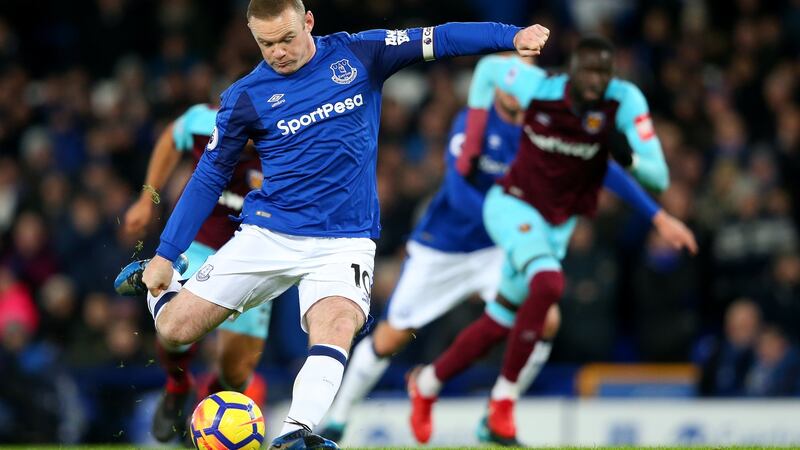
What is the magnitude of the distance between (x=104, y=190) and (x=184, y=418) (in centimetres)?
660

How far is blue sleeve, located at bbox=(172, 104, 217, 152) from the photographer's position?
8.74 metres

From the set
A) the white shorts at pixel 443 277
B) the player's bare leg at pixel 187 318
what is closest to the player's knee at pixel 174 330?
Answer: the player's bare leg at pixel 187 318

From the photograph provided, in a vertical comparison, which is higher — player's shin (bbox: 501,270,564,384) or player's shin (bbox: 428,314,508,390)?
player's shin (bbox: 501,270,564,384)

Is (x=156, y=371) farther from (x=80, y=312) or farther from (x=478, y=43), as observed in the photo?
(x=478, y=43)

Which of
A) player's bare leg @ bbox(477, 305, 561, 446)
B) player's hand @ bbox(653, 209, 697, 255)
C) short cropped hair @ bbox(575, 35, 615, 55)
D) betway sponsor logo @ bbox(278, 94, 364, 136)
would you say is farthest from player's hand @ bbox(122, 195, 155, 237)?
player's hand @ bbox(653, 209, 697, 255)

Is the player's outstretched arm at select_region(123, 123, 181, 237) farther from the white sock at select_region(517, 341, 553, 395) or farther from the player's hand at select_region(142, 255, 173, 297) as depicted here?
the white sock at select_region(517, 341, 553, 395)

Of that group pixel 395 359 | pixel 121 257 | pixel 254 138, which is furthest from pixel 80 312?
pixel 254 138

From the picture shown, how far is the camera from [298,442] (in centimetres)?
629

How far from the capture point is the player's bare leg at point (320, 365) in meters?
6.48

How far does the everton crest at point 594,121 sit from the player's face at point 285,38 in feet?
8.34

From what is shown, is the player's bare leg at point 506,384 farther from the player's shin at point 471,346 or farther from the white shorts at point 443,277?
the white shorts at point 443,277

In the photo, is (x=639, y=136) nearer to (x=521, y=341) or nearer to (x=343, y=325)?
(x=521, y=341)

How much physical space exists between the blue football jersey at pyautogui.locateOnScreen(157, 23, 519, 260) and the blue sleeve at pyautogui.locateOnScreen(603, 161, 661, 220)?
2512 mm

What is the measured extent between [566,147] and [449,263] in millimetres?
1965
